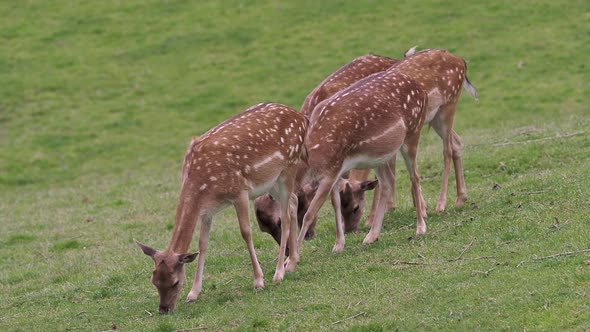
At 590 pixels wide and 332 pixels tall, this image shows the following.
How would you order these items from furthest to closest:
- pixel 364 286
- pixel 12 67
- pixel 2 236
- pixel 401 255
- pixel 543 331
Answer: pixel 12 67, pixel 2 236, pixel 401 255, pixel 364 286, pixel 543 331

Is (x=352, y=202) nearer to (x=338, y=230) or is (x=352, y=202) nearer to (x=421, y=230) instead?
(x=338, y=230)

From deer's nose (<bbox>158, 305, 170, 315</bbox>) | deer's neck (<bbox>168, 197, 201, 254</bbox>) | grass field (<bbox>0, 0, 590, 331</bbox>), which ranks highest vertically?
deer's neck (<bbox>168, 197, 201, 254</bbox>)

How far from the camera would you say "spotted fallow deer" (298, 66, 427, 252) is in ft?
33.4

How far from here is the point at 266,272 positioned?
33.4ft

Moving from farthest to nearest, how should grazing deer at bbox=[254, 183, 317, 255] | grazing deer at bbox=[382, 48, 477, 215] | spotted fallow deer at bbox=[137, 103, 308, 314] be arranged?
grazing deer at bbox=[382, 48, 477, 215] < grazing deer at bbox=[254, 183, 317, 255] < spotted fallow deer at bbox=[137, 103, 308, 314]

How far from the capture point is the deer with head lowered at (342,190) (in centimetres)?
1125

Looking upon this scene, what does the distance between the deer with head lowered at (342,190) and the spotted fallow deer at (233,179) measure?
1.13 metres

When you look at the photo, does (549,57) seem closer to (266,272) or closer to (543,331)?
(266,272)

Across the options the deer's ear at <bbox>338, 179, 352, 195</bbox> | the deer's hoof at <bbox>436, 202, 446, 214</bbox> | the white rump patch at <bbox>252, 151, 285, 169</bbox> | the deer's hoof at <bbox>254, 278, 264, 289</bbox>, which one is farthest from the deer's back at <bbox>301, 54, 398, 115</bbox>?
the deer's hoof at <bbox>254, 278, 264, 289</bbox>

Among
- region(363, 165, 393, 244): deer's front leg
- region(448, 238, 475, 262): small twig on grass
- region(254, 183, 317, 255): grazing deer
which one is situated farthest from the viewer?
region(254, 183, 317, 255): grazing deer

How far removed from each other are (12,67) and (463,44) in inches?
497

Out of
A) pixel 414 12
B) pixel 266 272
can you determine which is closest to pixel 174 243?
pixel 266 272

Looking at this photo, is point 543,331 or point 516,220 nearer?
point 543,331

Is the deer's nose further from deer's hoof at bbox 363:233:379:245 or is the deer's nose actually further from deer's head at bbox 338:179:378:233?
deer's head at bbox 338:179:378:233
